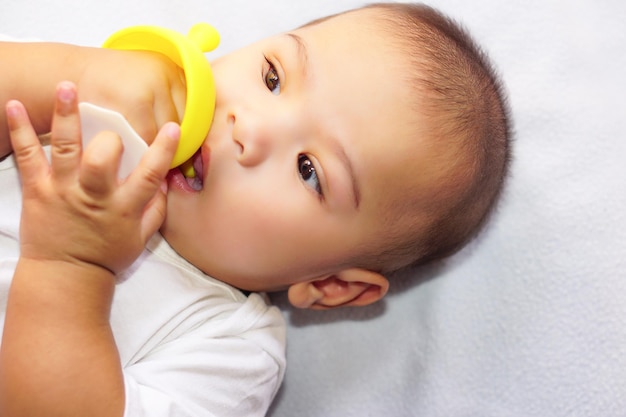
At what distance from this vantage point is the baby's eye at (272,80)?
134 cm

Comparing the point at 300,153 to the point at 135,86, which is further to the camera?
the point at 300,153

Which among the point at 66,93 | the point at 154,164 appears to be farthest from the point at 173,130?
the point at 66,93

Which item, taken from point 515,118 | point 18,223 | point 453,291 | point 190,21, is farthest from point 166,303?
point 515,118

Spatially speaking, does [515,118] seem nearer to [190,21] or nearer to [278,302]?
[278,302]

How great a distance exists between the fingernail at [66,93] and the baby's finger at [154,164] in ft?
0.45

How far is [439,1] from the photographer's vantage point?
70.2 inches

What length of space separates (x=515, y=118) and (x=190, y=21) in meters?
0.81

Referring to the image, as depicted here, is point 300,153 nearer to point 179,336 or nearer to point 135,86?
point 135,86

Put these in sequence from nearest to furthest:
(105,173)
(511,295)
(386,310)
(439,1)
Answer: (105,173), (511,295), (386,310), (439,1)

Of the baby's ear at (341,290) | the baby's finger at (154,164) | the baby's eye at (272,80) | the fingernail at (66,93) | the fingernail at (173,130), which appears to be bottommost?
the baby's ear at (341,290)

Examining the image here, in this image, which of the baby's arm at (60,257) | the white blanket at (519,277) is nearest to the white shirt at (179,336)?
the baby's arm at (60,257)

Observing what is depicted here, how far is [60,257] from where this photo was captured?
115 cm

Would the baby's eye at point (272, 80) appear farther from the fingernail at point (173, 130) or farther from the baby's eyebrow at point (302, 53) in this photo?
the fingernail at point (173, 130)

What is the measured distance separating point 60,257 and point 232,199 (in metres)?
0.30
